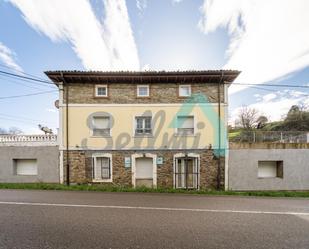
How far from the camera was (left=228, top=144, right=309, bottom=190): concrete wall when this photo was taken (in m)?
10.9

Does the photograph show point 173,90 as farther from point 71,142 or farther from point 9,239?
point 9,239

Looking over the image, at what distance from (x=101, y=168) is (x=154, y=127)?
4.57 meters

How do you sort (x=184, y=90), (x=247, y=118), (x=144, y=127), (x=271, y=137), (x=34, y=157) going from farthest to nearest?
(x=247, y=118) → (x=271, y=137) → (x=184, y=90) → (x=144, y=127) → (x=34, y=157)

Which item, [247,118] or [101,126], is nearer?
[101,126]

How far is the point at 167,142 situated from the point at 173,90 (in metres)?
3.61

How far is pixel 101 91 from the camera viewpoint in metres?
11.4

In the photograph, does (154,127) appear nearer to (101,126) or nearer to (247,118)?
(101,126)

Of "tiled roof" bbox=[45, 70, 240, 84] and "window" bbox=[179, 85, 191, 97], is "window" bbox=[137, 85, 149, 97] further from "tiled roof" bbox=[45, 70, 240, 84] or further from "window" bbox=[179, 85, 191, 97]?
"window" bbox=[179, 85, 191, 97]

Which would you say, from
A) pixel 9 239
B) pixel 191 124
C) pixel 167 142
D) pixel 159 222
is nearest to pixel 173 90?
pixel 191 124

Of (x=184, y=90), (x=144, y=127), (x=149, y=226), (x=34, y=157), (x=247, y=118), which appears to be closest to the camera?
(x=149, y=226)

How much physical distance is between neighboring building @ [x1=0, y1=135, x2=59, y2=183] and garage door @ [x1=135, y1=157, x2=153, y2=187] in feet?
17.7

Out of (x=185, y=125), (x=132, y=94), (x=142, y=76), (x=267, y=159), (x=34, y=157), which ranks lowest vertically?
(x=267, y=159)

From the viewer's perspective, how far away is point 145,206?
580cm

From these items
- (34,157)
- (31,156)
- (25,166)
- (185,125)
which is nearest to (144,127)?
(185,125)
